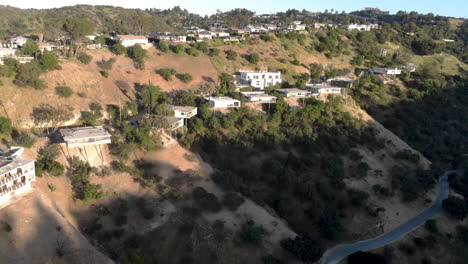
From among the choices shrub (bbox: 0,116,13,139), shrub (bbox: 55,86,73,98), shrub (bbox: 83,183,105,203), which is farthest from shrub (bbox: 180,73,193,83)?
shrub (bbox: 83,183,105,203)

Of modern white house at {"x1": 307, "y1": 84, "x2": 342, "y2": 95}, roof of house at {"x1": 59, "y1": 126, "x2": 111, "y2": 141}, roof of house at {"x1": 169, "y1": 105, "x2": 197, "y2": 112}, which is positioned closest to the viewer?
roof of house at {"x1": 59, "y1": 126, "x2": 111, "y2": 141}

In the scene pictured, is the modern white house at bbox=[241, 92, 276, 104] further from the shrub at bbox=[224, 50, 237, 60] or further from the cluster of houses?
the shrub at bbox=[224, 50, 237, 60]

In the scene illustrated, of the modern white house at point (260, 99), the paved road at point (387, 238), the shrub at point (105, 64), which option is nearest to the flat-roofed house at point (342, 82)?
the modern white house at point (260, 99)

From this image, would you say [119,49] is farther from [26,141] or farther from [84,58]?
[26,141]

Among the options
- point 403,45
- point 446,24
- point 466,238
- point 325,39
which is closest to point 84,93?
point 466,238

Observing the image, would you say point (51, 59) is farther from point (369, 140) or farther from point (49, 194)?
point (369, 140)

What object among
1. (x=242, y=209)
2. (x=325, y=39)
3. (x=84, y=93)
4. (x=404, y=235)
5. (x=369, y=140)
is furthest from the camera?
(x=325, y=39)
